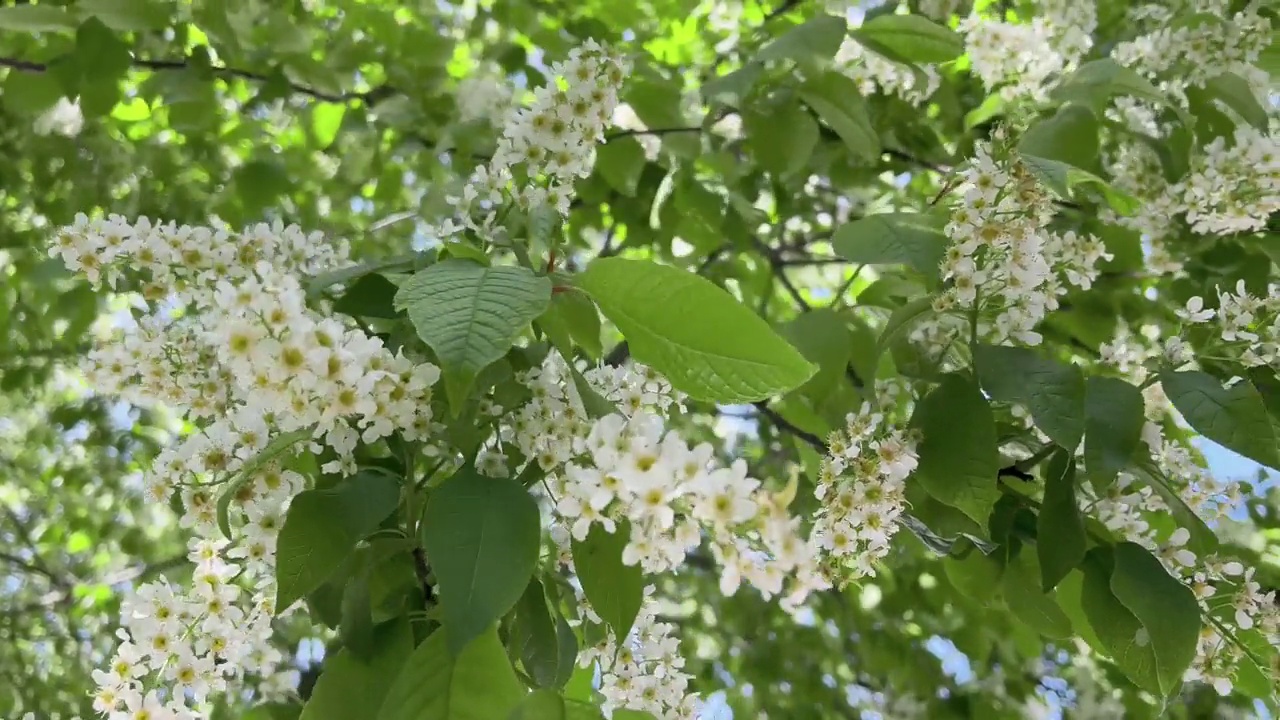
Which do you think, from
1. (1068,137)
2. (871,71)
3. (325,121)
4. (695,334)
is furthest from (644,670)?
(325,121)

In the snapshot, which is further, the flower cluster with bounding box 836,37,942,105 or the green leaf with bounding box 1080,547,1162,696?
the flower cluster with bounding box 836,37,942,105

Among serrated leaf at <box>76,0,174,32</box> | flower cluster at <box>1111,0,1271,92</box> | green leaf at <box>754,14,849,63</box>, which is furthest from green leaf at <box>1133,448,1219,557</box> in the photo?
serrated leaf at <box>76,0,174,32</box>

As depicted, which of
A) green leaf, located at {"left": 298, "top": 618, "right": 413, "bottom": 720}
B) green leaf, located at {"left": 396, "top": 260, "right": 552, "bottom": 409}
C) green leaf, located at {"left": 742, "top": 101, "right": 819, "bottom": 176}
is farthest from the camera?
green leaf, located at {"left": 742, "top": 101, "right": 819, "bottom": 176}

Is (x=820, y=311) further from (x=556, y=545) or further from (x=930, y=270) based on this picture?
(x=556, y=545)

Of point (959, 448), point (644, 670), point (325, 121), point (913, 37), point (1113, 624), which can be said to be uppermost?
point (913, 37)

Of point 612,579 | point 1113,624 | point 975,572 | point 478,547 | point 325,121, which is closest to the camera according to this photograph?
point 478,547

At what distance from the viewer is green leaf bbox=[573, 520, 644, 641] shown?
68cm

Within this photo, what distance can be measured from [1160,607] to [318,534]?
2.19ft

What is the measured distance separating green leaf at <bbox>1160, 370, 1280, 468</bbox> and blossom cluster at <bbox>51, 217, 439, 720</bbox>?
648mm

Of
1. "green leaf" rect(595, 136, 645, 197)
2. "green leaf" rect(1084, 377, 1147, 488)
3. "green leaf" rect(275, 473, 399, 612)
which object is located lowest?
"green leaf" rect(595, 136, 645, 197)

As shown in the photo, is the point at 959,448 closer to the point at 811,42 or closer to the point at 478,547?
the point at 478,547

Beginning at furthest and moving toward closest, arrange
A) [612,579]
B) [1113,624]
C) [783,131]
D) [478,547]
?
[783,131] < [1113,624] < [612,579] < [478,547]

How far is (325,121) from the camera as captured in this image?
6.18ft

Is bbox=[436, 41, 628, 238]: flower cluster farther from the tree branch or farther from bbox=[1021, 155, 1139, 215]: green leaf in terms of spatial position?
the tree branch
